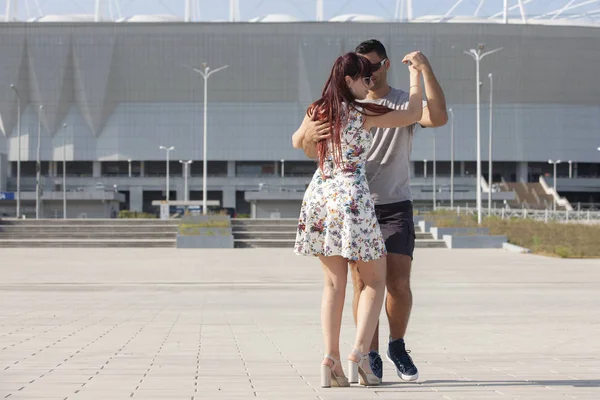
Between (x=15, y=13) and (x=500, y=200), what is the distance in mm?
50385

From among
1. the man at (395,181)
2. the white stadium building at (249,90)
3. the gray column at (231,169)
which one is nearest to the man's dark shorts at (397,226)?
the man at (395,181)

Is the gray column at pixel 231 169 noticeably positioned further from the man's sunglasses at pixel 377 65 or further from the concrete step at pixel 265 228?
the man's sunglasses at pixel 377 65

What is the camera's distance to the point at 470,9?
97562 mm

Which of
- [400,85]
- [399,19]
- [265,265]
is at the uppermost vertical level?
[399,19]

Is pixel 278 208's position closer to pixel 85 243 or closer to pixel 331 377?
pixel 85 243

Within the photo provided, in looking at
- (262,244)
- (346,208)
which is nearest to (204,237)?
(262,244)

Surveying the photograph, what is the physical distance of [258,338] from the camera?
8.74 m

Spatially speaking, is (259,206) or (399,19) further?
(399,19)

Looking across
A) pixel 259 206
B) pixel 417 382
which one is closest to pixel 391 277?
pixel 417 382

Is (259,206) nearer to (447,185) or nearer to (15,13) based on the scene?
Result: (447,185)

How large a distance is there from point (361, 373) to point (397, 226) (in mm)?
1009

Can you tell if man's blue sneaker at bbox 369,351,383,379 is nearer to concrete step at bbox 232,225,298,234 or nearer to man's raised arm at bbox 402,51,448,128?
man's raised arm at bbox 402,51,448,128

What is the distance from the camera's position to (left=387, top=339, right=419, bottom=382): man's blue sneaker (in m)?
6.12

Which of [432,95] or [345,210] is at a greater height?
[432,95]
